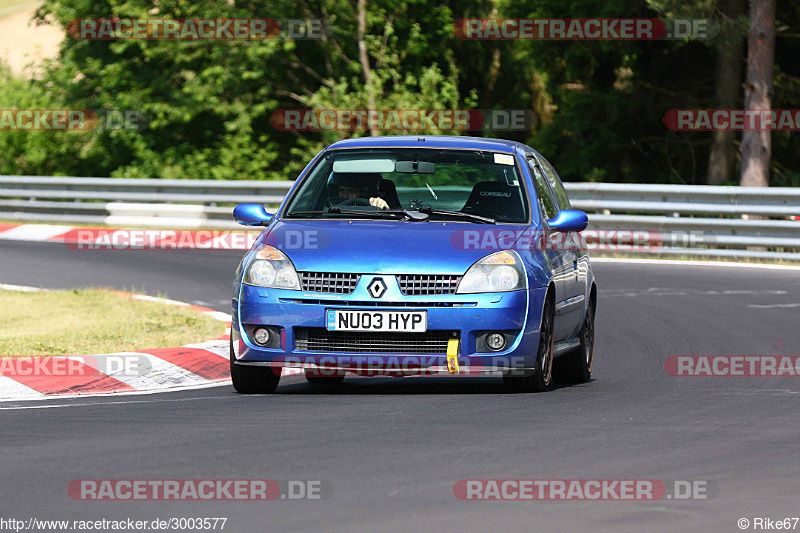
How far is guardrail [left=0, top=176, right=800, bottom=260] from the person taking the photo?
20906 millimetres

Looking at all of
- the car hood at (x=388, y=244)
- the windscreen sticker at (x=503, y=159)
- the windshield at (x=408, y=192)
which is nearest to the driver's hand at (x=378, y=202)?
the windshield at (x=408, y=192)

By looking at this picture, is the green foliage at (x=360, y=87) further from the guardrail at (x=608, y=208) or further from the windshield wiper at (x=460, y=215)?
the windshield wiper at (x=460, y=215)

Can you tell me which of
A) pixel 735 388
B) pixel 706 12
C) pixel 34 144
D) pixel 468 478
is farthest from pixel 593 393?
pixel 34 144

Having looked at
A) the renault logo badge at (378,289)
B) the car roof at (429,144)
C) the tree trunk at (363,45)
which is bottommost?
the renault logo badge at (378,289)

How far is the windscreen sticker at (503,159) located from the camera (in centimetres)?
1007

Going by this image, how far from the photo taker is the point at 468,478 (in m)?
6.09

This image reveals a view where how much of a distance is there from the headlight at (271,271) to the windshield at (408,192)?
71 centimetres

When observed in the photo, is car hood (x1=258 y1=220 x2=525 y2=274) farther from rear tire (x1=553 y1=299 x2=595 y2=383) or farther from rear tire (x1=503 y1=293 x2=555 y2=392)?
rear tire (x1=553 y1=299 x2=595 y2=383)

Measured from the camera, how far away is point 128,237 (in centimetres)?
2419

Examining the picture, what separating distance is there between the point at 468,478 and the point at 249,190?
1938cm

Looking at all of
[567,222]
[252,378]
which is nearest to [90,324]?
[252,378]

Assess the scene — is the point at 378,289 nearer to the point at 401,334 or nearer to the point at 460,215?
the point at 401,334

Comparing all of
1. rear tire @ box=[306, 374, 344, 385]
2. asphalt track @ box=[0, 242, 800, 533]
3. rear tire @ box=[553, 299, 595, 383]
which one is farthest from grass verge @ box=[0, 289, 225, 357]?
rear tire @ box=[553, 299, 595, 383]

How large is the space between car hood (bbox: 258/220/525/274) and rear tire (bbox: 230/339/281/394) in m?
0.80
